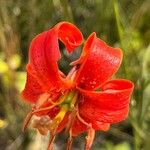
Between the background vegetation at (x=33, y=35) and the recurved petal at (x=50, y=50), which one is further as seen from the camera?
the background vegetation at (x=33, y=35)

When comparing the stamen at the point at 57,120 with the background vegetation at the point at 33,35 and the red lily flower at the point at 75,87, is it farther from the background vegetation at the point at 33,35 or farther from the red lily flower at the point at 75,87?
the background vegetation at the point at 33,35

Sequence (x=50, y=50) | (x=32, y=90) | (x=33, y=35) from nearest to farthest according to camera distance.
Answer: (x=50, y=50) → (x=32, y=90) → (x=33, y=35)

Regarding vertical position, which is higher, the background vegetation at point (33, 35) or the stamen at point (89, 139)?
the stamen at point (89, 139)

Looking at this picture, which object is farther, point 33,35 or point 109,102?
point 33,35

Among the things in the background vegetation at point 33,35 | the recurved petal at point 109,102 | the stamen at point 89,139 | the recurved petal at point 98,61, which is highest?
the recurved petal at point 98,61

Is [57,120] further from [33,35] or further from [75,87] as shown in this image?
[33,35]

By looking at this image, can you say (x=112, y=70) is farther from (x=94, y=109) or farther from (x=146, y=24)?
(x=146, y=24)

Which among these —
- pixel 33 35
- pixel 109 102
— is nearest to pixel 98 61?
pixel 109 102

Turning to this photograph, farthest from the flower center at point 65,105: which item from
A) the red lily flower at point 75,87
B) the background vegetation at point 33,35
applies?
the background vegetation at point 33,35
